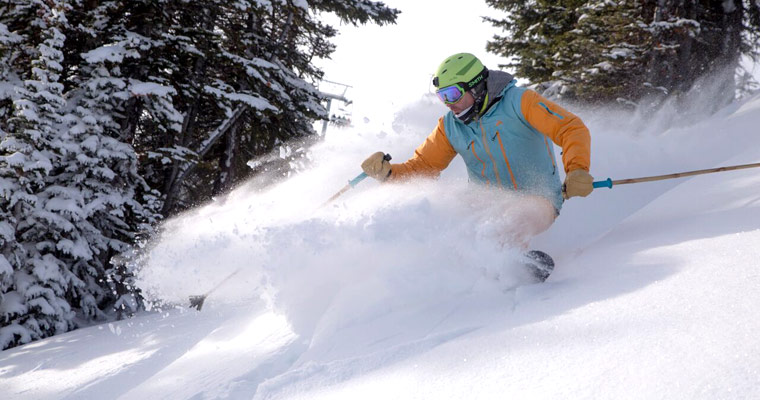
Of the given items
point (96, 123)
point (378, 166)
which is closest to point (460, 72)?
point (378, 166)

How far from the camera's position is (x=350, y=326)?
297cm

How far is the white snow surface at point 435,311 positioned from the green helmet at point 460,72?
3.09 feet

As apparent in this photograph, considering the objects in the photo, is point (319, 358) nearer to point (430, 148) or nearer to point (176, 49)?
point (430, 148)

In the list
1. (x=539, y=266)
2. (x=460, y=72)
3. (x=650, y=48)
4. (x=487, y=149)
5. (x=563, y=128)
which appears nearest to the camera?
(x=539, y=266)

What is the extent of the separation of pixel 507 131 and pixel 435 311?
1.91 metres

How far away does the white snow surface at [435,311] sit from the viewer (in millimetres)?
1770

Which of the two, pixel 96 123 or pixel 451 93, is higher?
pixel 96 123

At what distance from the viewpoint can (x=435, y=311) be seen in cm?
293

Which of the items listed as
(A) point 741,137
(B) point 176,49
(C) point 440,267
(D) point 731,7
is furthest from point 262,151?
(D) point 731,7

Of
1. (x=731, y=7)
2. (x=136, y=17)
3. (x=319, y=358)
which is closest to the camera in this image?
(x=319, y=358)

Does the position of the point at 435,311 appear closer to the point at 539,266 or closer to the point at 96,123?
the point at 539,266

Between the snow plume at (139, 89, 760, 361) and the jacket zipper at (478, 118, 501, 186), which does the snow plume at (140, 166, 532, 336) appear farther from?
the jacket zipper at (478, 118, 501, 186)

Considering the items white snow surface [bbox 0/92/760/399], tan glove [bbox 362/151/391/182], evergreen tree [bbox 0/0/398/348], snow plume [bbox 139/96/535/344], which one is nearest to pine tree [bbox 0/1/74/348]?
evergreen tree [bbox 0/0/398/348]

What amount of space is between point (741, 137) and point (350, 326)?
22.2 feet
